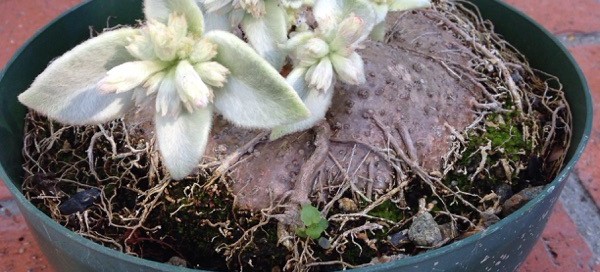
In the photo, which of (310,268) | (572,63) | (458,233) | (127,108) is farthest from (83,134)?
(572,63)

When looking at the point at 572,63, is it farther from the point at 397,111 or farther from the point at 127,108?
the point at 127,108

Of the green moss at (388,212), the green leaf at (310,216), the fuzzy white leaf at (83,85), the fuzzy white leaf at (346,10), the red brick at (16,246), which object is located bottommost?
the red brick at (16,246)

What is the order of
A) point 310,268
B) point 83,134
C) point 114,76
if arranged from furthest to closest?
point 83,134, point 310,268, point 114,76

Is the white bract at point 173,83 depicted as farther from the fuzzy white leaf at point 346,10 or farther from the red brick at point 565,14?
the red brick at point 565,14

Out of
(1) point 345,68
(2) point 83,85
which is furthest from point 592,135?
(2) point 83,85

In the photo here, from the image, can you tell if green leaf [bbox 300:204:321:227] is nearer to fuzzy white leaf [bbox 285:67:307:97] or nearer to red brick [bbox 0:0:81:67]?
fuzzy white leaf [bbox 285:67:307:97]

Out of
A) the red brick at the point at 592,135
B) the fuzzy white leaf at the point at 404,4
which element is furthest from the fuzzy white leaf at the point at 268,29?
the red brick at the point at 592,135
